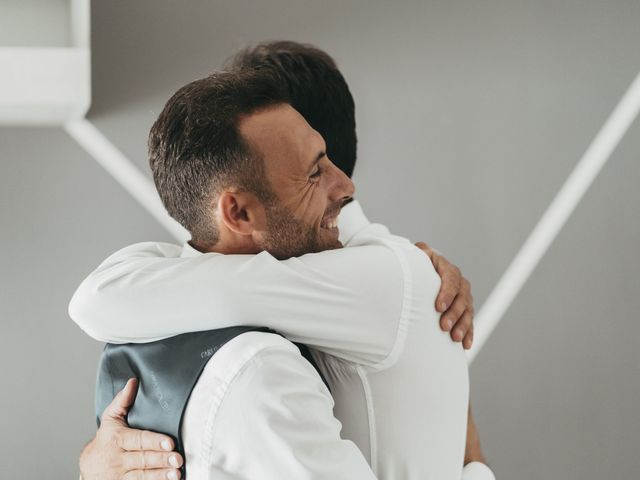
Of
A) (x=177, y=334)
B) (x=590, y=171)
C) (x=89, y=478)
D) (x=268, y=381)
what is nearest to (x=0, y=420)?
(x=89, y=478)

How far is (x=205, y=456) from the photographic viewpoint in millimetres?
969

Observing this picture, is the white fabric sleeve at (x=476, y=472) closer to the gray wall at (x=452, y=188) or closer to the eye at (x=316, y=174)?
the eye at (x=316, y=174)

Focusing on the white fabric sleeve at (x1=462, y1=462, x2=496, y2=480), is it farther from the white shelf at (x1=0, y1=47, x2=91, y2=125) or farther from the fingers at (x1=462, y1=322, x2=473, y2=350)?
the white shelf at (x1=0, y1=47, x2=91, y2=125)

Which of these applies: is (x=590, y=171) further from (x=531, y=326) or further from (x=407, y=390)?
(x=407, y=390)

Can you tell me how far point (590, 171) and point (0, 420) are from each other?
1.67m

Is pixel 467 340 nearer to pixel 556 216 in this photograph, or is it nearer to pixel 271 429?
pixel 271 429

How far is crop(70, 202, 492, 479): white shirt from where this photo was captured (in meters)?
1.02

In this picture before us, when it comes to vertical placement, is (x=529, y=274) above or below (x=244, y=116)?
below

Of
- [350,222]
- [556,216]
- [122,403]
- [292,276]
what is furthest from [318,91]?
[556,216]

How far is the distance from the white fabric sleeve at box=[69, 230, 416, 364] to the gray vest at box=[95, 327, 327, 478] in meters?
0.02

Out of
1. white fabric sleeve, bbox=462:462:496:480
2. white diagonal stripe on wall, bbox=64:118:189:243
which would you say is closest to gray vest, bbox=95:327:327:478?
white fabric sleeve, bbox=462:462:496:480

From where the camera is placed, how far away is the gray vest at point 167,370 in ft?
3.27

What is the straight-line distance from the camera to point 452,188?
2.36 m

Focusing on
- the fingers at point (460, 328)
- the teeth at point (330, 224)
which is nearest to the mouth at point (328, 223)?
the teeth at point (330, 224)
